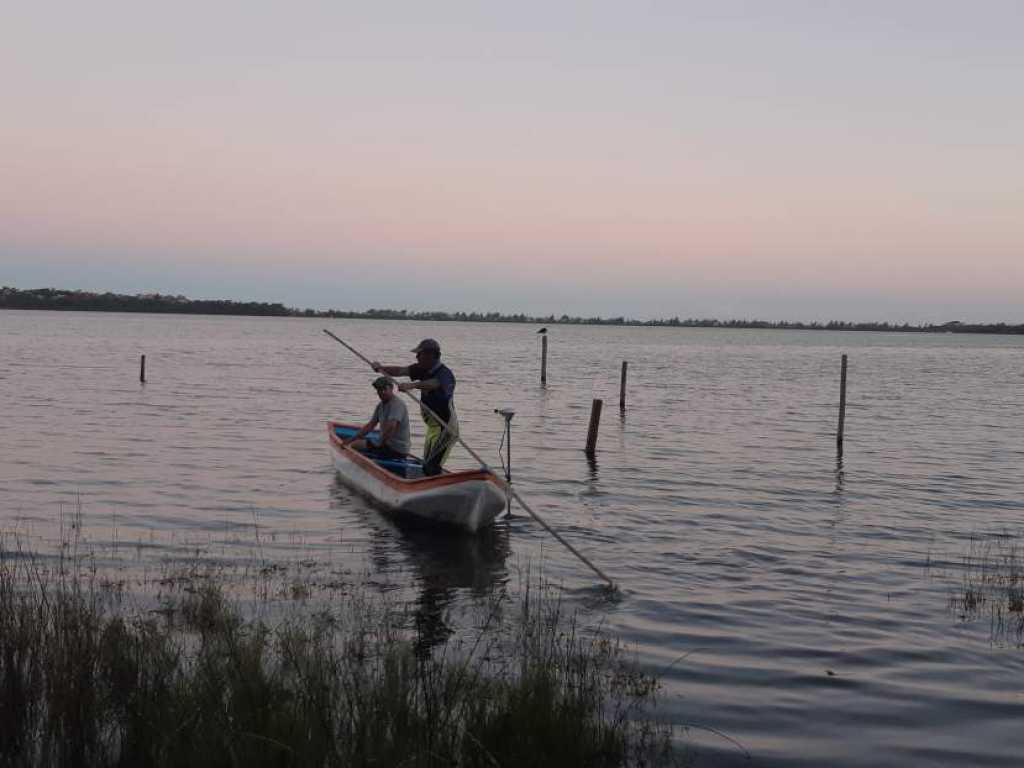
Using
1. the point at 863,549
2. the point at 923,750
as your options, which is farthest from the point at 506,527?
the point at 923,750

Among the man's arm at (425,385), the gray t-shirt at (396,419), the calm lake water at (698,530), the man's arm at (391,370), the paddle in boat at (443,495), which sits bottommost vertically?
the calm lake water at (698,530)

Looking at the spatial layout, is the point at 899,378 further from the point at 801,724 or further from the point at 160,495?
the point at 801,724

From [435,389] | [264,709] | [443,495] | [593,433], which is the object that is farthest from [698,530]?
[264,709]

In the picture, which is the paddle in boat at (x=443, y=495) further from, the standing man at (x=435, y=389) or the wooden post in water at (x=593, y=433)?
the wooden post in water at (x=593, y=433)

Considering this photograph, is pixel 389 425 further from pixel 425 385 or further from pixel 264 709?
pixel 264 709

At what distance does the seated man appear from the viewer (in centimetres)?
1702

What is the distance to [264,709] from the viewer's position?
561 cm

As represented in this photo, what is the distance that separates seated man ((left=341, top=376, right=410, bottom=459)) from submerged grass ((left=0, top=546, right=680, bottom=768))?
973 centimetres

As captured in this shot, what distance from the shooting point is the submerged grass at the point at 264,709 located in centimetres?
532

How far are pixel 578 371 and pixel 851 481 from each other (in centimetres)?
4908

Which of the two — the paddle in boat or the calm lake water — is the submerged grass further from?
the paddle in boat

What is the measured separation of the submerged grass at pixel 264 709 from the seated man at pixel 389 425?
9729mm

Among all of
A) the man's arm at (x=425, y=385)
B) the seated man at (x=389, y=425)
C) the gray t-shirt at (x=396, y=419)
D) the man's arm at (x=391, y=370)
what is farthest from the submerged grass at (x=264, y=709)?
the gray t-shirt at (x=396, y=419)

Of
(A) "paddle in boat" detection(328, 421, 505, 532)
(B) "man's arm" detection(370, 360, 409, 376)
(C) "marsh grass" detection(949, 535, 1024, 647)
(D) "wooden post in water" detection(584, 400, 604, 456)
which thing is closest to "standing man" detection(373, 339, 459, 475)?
(B) "man's arm" detection(370, 360, 409, 376)
